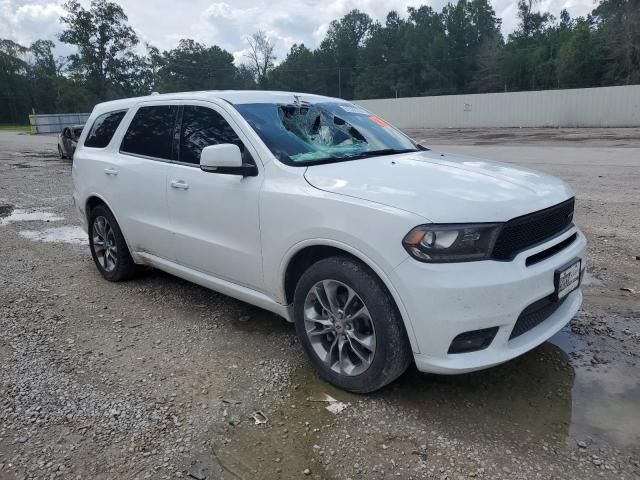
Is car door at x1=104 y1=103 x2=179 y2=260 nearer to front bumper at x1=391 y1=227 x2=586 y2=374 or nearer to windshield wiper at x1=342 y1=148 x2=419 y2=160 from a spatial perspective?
windshield wiper at x1=342 y1=148 x2=419 y2=160

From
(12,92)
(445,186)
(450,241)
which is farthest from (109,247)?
(12,92)

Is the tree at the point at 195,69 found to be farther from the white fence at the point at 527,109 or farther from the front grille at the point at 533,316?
the front grille at the point at 533,316

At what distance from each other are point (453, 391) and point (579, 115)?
35.3 metres

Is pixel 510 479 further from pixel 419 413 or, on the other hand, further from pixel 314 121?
pixel 314 121

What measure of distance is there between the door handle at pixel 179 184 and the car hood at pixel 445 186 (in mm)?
1163

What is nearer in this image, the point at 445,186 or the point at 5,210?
the point at 445,186

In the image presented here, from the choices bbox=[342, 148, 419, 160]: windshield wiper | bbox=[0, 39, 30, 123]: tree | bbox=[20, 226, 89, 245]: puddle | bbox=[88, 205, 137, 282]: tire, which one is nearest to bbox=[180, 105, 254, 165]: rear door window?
bbox=[342, 148, 419, 160]: windshield wiper

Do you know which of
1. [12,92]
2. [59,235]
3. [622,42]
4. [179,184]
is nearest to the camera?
[179,184]

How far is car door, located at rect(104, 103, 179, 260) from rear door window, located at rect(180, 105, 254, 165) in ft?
0.56

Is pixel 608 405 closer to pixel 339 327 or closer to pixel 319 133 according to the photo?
pixel 339 327

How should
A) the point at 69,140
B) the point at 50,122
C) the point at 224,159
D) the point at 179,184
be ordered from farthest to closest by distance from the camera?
1. the point at 50,122
2. the point at 69,140
3. the point at 179,184
4. the point at 224,159

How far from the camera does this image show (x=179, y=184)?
13.2 ft

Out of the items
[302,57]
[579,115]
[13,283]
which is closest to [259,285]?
[13,283]

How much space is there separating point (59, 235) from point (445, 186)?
629cm
